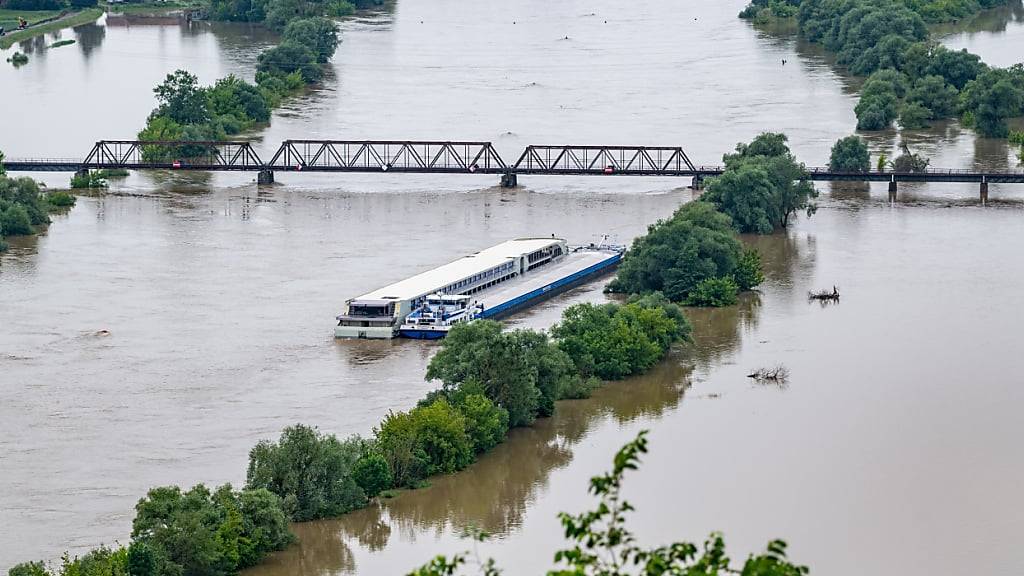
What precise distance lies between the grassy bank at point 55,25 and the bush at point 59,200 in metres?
27.5

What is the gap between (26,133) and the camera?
51250 millimetres

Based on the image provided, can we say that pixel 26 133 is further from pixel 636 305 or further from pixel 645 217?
pixel 636 305

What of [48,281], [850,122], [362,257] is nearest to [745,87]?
[850,122]

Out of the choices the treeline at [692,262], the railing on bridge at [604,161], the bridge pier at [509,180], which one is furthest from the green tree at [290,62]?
the treeline at [692,262]

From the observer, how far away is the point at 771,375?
28828 mm

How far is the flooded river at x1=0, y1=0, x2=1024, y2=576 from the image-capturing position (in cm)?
2277

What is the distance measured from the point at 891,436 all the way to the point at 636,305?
5536 millimetres

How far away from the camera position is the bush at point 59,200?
42594mm

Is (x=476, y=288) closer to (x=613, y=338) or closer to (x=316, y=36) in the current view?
(x=613, y=338)

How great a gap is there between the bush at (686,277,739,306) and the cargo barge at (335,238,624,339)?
2.40 m

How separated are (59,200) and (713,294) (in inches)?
625

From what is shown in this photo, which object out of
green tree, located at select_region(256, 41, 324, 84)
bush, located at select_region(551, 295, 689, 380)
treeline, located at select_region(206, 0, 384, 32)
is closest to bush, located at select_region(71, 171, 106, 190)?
green tree, located at select_region(256, 41, 324, 84)

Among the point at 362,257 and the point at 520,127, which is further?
the point at 520,127

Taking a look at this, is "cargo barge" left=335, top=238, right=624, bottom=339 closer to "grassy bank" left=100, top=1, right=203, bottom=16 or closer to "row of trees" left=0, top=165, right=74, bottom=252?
"row of trees" left=0, top=165, right=74, bottom=252
